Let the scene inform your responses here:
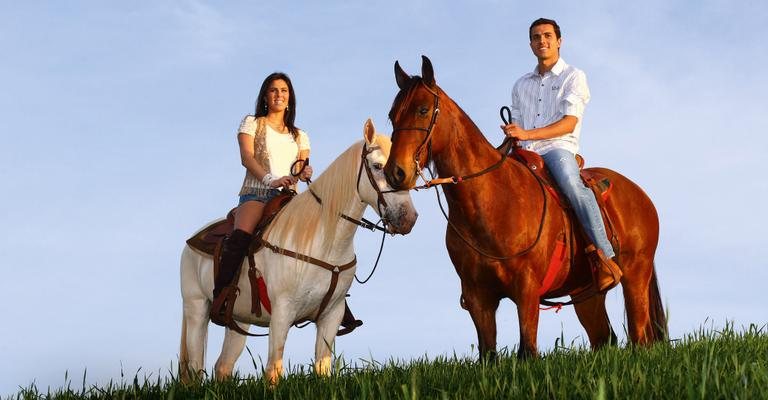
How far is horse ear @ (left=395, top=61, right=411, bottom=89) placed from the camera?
275 inches

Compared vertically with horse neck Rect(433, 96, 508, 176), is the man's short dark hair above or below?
above

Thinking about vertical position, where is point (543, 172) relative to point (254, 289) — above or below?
above

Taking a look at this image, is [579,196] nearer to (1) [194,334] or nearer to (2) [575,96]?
(2) [575,96]

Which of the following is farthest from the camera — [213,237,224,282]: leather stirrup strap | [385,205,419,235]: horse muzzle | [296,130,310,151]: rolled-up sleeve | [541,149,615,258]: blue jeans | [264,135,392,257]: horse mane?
[296,130,310,151]: rolled-up sleeve

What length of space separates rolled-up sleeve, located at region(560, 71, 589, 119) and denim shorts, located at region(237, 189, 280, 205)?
9.64 feet

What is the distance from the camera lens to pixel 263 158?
8664 mm

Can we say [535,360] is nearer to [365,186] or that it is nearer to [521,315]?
[521,315]

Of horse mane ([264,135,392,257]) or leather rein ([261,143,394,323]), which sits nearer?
leather rein ([261,143,394,323])

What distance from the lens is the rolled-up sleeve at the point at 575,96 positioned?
26.5 ft

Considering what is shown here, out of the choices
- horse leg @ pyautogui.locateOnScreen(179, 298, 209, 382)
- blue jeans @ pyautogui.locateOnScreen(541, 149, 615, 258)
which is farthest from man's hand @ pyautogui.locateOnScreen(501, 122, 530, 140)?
horse leg @ pyautogui.locateOnScreen(179, 298, 209, 382)

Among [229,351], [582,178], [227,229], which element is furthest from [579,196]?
[229,351]

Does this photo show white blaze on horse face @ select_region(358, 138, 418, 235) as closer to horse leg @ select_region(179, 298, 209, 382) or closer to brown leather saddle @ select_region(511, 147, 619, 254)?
brown leather saddle @ select_region(511, 147, 619, 254)

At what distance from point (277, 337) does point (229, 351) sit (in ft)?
5.98

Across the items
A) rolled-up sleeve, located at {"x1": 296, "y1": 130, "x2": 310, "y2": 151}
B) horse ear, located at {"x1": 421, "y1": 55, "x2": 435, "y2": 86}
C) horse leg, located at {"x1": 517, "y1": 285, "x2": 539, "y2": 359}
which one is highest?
rolled-up sleeve, located at {"x1": 296, "y1": 130, "x2": 310, "y2": 151}
